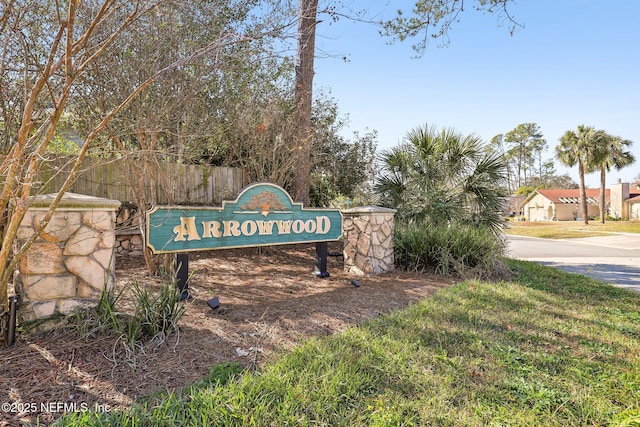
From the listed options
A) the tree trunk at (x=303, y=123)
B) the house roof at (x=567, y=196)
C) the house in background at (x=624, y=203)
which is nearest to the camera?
the tree trunk at (x=303, y=123)

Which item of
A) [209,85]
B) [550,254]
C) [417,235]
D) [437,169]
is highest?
[209,85]

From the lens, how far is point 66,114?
5.25 meters

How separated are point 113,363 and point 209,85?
4554 mm

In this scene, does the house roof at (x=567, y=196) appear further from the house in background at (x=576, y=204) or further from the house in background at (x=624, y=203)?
the house in background at (x=624, y=203)

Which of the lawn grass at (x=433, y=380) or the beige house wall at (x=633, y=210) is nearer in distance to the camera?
the lawn grass at (x=433, y=380)

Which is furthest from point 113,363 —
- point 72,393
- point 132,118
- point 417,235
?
point 417,235

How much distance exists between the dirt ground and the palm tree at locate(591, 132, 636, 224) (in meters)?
33.5

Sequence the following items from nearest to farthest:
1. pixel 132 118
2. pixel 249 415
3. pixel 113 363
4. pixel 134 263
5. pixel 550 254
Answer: pixel 249 415
pixel 113 363
pixel 132 118
pixel 134 263
pixel 550 254

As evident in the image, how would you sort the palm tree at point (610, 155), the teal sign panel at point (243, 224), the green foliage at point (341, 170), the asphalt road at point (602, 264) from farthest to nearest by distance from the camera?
1. the palm tree at point (610, 155)
2. the green foliage at point (341, 170)
3. the asphalt road at point (602, 264)
4. the teal sign panel at point (243, 224)

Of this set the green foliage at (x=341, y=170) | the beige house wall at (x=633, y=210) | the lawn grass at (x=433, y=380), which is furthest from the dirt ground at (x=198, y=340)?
the beige house wall at (x=633, y=210)

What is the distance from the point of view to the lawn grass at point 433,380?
2107 millimetres

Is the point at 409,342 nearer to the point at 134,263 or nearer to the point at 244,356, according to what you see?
the point at 244,356

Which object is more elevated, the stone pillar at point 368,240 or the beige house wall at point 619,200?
the beige house wall at point 619,200

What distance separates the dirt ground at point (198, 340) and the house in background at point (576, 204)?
45.3 m
